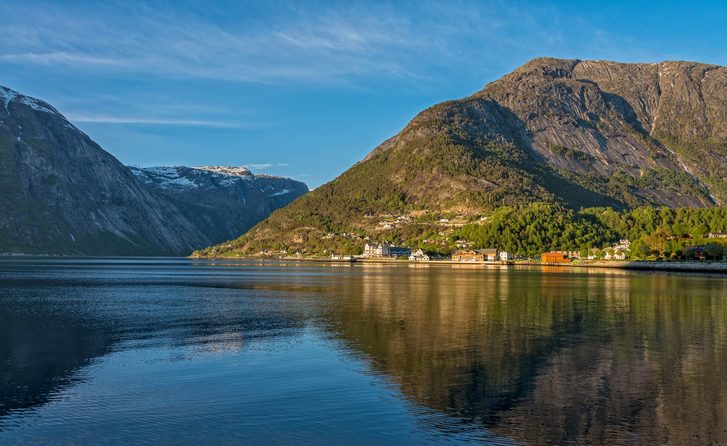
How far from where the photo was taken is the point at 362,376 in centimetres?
3366

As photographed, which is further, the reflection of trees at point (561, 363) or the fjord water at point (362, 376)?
the reflection of trees at point (561, 363)

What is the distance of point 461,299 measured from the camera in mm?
81125

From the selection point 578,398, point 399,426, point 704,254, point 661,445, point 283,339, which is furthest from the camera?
point 704,254

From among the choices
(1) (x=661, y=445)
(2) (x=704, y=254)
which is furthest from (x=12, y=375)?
(2) (x=704, y=254)

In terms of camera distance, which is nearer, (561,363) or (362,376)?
(362,376)

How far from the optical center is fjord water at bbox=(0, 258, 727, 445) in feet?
80.3

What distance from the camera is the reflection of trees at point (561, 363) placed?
25656mm

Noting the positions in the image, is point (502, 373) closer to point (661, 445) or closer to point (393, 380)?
point (393, 380)

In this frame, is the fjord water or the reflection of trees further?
the reflection of trees

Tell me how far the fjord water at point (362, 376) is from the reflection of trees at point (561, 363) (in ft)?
0.42

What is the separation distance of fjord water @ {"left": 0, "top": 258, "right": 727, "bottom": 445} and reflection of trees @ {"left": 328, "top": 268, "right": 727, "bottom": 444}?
13 cm

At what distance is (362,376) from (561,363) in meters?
11.8

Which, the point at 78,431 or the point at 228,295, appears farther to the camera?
the point at 228,295

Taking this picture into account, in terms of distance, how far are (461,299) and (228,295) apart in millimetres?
31239
